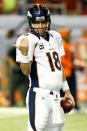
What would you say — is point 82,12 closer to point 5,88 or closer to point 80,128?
point 5,88

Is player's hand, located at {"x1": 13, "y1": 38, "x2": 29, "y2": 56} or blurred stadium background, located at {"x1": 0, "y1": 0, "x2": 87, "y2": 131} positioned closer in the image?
player's hand, located at {"x1": 13, "y1": 38, "x2": 29, "y2": 56}

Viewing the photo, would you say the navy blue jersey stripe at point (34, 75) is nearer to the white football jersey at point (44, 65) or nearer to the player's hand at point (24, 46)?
the white football jersey at point (44, 65)

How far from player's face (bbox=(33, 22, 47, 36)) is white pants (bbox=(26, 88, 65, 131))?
1.81 feet

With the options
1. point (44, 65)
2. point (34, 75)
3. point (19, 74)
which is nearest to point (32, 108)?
point (34, 75)

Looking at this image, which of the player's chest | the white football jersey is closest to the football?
the white football jersey

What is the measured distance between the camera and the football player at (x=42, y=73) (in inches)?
180

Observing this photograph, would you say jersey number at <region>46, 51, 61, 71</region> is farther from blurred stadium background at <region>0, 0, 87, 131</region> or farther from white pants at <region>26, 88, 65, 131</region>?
blurred stadium background at <region>0, 0, 87, 131</region>

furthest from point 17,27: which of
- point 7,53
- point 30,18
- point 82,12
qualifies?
point 30,18

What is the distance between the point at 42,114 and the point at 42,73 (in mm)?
368

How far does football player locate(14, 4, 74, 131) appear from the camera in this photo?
4582 mm

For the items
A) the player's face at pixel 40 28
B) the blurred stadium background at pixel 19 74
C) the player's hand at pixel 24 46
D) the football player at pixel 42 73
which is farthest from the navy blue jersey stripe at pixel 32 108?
the blurred stadium background at pixel 19 74

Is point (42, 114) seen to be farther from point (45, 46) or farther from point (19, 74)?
point (19, 74)

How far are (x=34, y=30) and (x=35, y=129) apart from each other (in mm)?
896

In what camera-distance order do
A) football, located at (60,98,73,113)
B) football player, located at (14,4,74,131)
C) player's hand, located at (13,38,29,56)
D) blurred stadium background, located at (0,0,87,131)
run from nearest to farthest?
player's hand, located at (13,38,29,56) → football player, located at (14,4,74,131) → football, located at (60,98,73,113) → blurred stadium background, located at (0,0,87,131)
